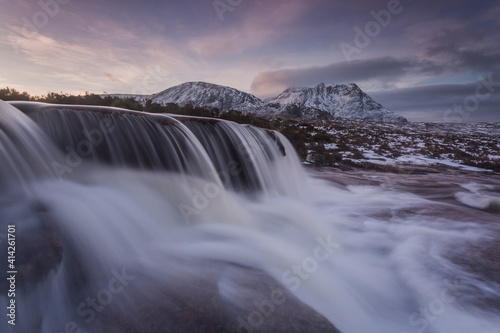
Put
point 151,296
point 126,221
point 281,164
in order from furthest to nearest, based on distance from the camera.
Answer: point 281,164, point 126,221, point 151,296

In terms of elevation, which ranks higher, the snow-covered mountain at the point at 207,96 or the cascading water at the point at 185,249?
the snow-covered mountain at the point at 207,96

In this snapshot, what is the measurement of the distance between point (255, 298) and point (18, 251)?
7.66 feet

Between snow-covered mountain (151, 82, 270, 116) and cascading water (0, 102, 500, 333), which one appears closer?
cascading water (0, 102, 500, 333)

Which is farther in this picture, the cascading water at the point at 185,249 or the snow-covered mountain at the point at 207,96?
the snow-covered mountain at the point at 207,96

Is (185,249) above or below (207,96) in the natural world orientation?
below

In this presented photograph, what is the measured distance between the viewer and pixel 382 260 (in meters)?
4.70

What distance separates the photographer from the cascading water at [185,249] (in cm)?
233

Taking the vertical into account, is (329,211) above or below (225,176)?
below

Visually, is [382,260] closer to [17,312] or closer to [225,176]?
[225,176]

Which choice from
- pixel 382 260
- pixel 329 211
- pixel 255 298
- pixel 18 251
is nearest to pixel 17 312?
pixel 18 251

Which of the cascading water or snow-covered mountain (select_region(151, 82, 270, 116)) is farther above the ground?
snow-covered mountain (select_region(151, 82, 270, 116))

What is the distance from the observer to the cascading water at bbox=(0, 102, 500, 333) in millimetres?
2326

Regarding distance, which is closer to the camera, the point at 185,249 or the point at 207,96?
the point at 185,249

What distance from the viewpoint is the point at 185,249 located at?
3.79 meters
